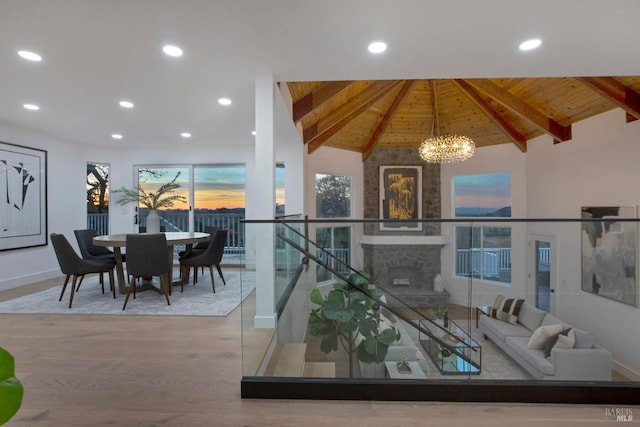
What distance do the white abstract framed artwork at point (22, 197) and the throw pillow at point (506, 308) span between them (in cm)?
670

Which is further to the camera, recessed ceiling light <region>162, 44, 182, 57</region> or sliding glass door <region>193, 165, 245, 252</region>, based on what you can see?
sliding glass door <region>193, 165, 245, 252</region>

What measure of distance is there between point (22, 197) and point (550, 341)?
7.52 meters

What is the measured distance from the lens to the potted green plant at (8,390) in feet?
2.57

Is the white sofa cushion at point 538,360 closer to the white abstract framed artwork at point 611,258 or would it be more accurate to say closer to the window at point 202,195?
the white abstract framed artwork at point 611,258

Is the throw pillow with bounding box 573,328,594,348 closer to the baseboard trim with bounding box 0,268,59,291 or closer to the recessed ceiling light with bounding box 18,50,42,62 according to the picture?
the recessed ceiling light with bounding box 18,50,42,62

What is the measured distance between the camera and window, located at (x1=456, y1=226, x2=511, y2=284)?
6.97ft

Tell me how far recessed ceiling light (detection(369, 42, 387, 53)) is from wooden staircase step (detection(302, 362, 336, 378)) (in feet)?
8.23

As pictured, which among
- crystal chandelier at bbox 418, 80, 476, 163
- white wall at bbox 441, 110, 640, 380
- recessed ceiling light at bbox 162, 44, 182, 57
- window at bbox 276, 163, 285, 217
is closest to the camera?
white wall at bbox 441, 110, 640, 380

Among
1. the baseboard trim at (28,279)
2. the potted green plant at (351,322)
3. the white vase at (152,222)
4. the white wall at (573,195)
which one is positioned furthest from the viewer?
the baseboard trim at (28,279)

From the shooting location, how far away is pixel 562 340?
2.99 m

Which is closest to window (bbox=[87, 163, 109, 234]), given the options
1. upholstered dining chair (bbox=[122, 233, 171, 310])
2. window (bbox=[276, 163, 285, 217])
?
window (bbox=[276, 163, 285, 217])

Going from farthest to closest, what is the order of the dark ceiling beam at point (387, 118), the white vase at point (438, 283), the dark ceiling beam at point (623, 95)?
the dark ceiling beam at point (387, 118) → the dark ceiling beam at point (623, 95) → the white vase at point (438, 283)

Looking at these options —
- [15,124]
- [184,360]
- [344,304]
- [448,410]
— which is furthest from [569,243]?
[15,124]

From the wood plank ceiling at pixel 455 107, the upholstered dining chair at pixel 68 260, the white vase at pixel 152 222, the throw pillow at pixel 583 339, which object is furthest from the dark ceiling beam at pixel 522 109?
the upholstered dining chair at pixel 68 260
